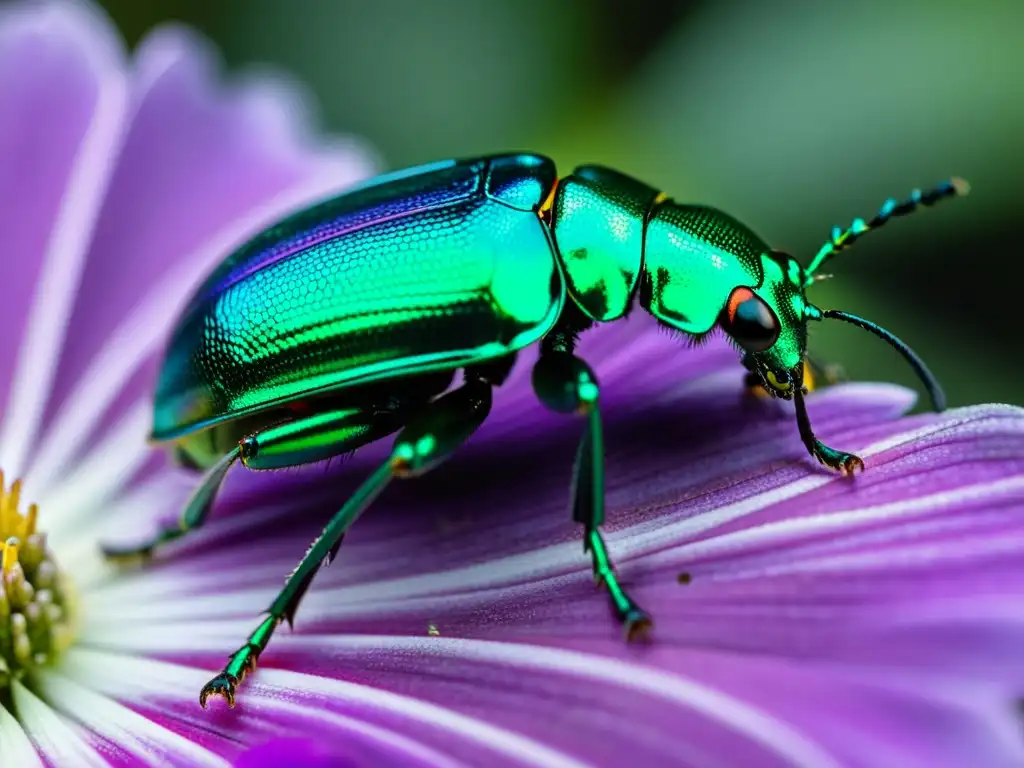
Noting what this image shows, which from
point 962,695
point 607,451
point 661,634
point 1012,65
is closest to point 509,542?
point 607,451

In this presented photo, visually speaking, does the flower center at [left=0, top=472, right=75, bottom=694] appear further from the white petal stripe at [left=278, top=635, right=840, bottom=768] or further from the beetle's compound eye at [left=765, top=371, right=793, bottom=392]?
the beetle's compound eye at [left=765, top=371, right=793, bottom=392]

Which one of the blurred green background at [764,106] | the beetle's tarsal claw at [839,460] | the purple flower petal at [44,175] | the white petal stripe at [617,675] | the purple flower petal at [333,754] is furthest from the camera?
the blurred green background at [764,106]

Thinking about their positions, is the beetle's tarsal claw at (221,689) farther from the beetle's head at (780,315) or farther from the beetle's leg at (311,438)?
the beetle's head at (780,315)

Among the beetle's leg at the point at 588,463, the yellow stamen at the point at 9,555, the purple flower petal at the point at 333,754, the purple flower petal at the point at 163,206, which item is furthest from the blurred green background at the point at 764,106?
the yellow stamen at the point at 9,555

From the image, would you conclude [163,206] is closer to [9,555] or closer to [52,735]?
[9,555]

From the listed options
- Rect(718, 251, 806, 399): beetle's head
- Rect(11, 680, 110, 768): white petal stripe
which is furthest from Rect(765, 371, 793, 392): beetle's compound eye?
Rect(11, 680, 110, 768): white petal stripe

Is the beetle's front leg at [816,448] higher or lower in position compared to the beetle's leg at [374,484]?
A: higher

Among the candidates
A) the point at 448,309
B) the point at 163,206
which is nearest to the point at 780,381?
the point at 448,309
